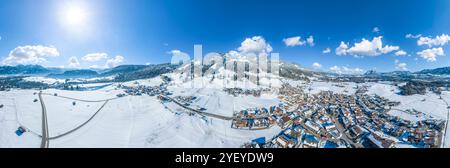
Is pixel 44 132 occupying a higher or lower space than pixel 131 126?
lower

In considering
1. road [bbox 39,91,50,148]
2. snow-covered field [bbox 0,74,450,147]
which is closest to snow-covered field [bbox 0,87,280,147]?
snow-covered field [bbox 0,74,450,147]

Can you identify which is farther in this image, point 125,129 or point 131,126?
point 131,126

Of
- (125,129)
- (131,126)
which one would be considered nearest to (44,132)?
(125,129)

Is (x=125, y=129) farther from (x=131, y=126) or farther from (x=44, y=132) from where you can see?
(x=44, y=132)

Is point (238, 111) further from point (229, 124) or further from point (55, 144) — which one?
point (55, 144)

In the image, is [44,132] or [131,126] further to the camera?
[131,126]

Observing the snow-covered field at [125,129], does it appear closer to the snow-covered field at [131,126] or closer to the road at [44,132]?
the snow-covered field at [131,126]

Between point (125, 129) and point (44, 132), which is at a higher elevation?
point (125, 129)

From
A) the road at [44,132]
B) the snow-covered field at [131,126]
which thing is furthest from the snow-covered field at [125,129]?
the road at [44,132]

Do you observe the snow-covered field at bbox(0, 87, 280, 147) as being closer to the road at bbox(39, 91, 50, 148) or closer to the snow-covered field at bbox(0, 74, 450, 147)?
the snow-covered field at bbox(0, 74, 450, 147)
